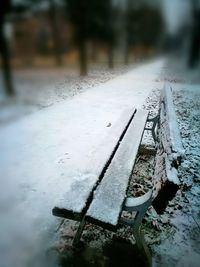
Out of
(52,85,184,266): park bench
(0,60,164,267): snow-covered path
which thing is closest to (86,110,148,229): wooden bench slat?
(52,85,184,266): park bench

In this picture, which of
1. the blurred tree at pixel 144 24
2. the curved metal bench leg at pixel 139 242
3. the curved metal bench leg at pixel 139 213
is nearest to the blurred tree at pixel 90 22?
the blurred tree at pixel 144 24

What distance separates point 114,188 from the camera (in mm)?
2078

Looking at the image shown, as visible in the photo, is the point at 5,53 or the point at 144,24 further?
the point at 144,24

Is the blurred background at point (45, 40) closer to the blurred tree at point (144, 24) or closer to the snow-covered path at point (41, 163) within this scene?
the blurred tree at point (144, 24)

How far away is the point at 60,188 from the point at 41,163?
2.50ft

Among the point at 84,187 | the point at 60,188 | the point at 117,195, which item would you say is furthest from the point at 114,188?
the point at 60,188

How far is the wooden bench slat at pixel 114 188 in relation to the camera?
5.69 ft

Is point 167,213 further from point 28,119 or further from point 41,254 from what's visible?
point 28,119

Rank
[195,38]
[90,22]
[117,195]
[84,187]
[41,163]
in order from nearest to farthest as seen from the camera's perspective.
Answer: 1. [90,22]
2. [117,195]
3. [84,187]
4. [41,163]
5. [195,38]

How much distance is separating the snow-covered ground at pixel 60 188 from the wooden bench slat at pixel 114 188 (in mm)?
232

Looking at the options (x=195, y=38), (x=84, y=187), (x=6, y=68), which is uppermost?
(x=6, y=68)

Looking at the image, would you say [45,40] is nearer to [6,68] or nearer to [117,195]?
[6,68]

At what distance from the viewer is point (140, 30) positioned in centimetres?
344

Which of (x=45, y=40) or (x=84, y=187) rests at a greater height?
(x=45, y=40)
